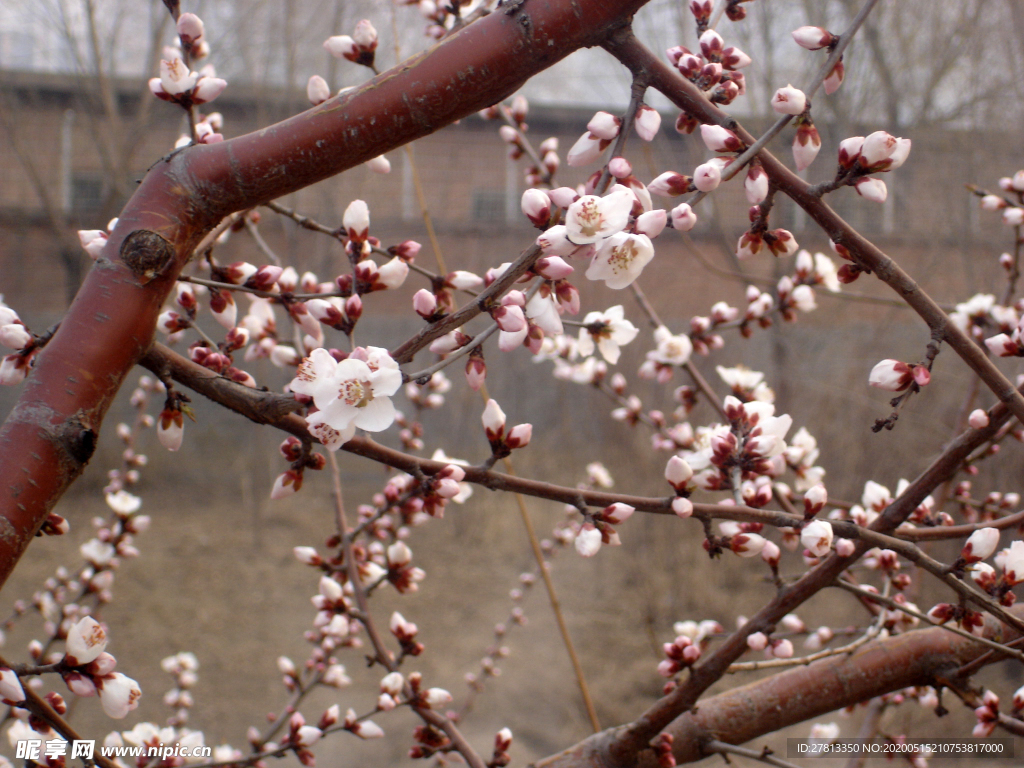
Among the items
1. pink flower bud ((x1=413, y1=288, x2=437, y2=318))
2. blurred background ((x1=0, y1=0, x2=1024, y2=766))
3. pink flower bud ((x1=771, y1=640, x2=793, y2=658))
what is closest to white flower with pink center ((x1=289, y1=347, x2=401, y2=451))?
pink flower bud ((x1=413, y1=288, x2=437, y2=318))

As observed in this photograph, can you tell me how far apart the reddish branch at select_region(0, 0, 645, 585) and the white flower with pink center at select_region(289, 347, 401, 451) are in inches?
6.2

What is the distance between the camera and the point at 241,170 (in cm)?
64

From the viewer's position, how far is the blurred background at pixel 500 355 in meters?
4.22

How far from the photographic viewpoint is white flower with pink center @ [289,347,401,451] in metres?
0.62

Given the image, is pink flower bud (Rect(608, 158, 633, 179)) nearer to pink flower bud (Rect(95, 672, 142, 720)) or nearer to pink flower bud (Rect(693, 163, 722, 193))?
pink flower bud (Rect(693, 163, 722, 193))

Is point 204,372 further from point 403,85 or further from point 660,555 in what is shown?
point 660,555

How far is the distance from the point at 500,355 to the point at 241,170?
6119mm

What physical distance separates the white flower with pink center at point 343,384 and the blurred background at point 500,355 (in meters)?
3.30

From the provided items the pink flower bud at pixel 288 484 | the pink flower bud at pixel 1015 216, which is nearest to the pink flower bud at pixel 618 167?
the pink flower bud at pixel 288 484

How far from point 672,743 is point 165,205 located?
39.3 inches

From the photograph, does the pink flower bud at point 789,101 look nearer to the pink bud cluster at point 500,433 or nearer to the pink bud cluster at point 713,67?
the pink bud cluster at point 713,67

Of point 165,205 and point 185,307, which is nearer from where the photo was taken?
point 165,205

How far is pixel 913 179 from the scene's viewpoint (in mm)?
5363

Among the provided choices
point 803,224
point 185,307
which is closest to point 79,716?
point 185,307
